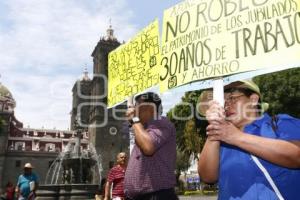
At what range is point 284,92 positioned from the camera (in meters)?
32.2

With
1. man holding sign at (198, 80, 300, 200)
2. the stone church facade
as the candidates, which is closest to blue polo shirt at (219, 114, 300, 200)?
man holding sign at (198, 80, 300, 200)

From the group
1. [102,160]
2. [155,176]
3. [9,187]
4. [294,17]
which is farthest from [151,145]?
[102,160]

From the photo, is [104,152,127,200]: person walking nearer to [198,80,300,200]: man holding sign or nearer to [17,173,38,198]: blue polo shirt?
[17,173,38,198]: blue polo shirt

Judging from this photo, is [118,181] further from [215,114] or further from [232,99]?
[215,114]

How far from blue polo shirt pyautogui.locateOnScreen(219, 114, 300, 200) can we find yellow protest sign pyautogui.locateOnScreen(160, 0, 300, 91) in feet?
2.14

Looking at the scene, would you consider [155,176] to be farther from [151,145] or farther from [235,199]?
[235,199]

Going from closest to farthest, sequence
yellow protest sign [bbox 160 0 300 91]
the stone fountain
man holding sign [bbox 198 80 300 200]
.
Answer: man holding sign [bbox 198 80 300 200], yellow protest sign [bbox 160 0 300 91], the stone fountain

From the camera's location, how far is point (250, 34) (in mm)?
3775

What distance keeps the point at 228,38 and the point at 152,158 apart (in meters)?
1.61

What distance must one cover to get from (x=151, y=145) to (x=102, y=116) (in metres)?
68.4

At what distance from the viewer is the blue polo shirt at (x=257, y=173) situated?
9.32 ft

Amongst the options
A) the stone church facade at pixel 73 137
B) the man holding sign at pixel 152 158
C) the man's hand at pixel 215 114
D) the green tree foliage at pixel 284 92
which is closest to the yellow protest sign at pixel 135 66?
the man holding sign at pixel 152 158

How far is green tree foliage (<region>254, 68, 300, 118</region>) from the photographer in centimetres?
3228

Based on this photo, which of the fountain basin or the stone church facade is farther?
the stone church facade
